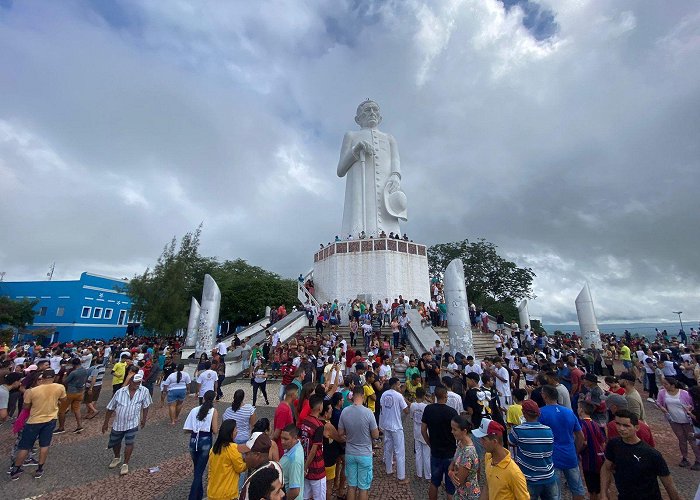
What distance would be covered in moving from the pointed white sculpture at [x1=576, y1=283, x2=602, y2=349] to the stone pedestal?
9.28 m

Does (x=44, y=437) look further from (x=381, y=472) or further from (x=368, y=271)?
(x=368, y=271)

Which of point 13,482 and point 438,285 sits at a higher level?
point 438,285

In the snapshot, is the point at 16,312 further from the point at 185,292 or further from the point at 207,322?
the point at 207,322

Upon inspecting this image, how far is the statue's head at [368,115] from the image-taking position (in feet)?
98.8

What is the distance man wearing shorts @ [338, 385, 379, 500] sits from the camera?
4270 mm

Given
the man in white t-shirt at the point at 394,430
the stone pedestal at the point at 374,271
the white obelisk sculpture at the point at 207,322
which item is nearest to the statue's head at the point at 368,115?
the stone pedestal at the point at 374,271

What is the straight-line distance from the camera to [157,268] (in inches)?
935

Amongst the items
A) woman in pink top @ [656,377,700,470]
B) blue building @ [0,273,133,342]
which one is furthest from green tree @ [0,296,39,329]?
woman in pink top @ [656,377,700,470]

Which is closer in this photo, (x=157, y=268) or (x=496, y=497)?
(x=496, y=497)

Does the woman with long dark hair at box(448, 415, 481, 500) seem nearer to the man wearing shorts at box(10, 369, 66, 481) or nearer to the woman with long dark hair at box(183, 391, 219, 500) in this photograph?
the woman with long dark hair at box(183, 391, 219, 500)

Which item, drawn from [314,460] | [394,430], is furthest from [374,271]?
[314,460]

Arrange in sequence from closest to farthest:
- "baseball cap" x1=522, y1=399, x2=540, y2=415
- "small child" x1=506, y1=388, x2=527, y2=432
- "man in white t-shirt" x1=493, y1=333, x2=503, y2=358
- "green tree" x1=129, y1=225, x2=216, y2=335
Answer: "baseball cap" x1=522, y1=399, x2=540, y2=415 < "small child" x1=506, y1=388, x2=527, y2=432 < "man in white t-shirt" x1=493, y1=333, x2=503, y2=358 < "green tree" x1=129, y1=225, x2=216, y2=335

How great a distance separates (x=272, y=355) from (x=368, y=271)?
10446mm

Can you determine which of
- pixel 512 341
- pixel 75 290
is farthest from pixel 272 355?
pixel 75 290
